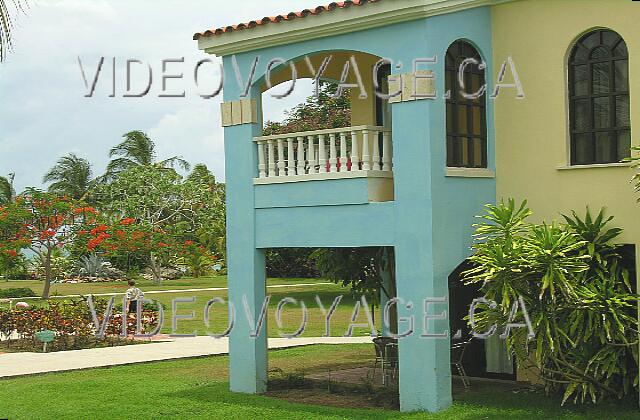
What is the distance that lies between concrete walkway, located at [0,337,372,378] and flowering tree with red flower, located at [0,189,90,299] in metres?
12.3

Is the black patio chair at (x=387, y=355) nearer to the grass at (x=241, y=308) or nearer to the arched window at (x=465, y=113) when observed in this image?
the grass at (x=241, y=308)

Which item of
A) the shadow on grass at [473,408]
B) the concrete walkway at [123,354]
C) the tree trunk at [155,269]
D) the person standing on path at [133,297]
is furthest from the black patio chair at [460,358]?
the tree trunk at [155,269]

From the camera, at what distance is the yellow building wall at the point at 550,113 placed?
1233cm

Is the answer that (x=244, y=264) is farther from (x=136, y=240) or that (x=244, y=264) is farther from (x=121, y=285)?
(x=121, y=285)

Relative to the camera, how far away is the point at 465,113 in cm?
1369

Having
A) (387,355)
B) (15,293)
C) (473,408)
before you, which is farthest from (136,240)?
(473,408)

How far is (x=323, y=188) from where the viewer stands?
1388 cm

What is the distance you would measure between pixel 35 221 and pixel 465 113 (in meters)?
24.3

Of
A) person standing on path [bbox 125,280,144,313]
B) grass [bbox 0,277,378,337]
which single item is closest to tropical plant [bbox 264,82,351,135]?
grass [bbox 0,277,378,337]

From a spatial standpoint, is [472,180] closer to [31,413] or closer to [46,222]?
[31,413]

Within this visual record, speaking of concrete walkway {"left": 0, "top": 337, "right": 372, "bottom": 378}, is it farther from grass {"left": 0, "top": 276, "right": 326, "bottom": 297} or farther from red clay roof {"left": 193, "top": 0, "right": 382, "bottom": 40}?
grass {"left": 0, "top": 276, "right": 326, "bottom": 297}

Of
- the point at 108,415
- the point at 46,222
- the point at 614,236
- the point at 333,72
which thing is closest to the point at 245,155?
the point at 333,72

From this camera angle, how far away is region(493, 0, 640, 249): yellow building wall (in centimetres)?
1233

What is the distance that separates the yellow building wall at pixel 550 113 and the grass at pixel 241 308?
4.60 m
